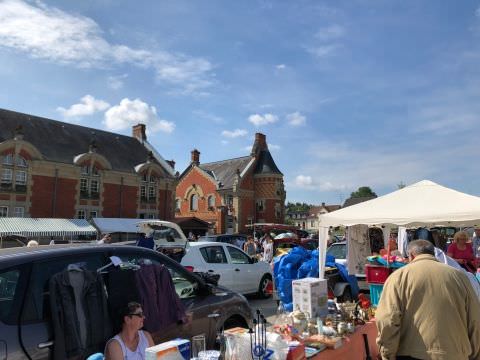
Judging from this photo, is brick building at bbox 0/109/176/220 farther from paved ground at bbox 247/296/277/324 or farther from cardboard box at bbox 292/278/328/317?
cardboard box at bbox 292/278/328/317

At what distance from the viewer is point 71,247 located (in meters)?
3.94

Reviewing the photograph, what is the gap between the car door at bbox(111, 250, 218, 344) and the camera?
428cm

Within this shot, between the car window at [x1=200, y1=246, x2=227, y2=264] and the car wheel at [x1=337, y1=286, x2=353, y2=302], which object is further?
the car window at [x1=200, y1=246, x2=227, y2=264]

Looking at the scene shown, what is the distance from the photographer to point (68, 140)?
36.9 metres

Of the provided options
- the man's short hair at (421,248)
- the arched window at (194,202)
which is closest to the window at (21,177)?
the arched window at (194,202)

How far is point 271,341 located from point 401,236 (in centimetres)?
938

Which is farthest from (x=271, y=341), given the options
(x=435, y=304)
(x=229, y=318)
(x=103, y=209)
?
(x=103, y=209)

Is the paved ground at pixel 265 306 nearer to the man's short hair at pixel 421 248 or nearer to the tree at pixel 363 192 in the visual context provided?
the man's short hair at pixel 421 248

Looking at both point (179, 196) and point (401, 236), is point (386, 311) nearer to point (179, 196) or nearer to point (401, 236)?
point (401, 236)

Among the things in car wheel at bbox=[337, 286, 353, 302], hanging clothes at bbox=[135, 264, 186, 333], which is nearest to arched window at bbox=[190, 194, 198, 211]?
car wheel at bbox=[337, 286, 353, 302]

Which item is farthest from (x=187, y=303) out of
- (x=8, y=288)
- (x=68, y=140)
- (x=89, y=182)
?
(x=68, y=140)

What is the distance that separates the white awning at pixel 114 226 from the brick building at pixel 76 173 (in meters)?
6.53

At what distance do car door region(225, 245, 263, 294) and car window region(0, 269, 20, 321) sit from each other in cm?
867

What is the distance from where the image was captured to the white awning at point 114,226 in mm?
28672
